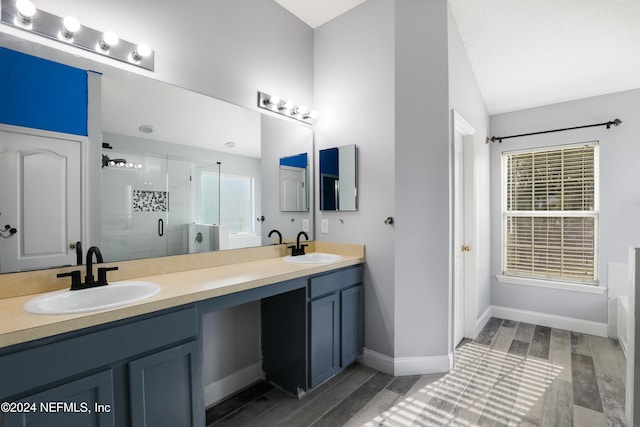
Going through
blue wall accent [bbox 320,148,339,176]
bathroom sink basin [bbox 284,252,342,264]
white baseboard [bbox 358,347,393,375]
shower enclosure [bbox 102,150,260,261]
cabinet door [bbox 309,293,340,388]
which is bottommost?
white baseboard [bbox 358,347,393,375]

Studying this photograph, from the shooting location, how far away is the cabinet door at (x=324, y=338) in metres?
1.99

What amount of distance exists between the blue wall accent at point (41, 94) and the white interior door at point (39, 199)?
8 centimetres

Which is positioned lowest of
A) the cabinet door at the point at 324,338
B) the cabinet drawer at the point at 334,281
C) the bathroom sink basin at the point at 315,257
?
the cabinet door at the point at 324,338

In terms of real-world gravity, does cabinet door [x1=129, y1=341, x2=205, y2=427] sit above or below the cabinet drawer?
below

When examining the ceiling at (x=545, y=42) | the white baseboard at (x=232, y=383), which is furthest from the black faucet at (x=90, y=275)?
the ceiling at (x=545, y=42)

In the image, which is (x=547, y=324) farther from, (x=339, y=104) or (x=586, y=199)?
(x=339, y=104)

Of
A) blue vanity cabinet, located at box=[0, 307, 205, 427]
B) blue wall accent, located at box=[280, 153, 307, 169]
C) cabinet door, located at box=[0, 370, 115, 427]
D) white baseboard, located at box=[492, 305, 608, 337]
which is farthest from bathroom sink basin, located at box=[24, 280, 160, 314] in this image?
white baseboard, located at box=[492, 305, 608, 337]

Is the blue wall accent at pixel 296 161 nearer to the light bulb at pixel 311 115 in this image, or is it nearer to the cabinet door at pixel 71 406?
the light bulb at pixel 311 115

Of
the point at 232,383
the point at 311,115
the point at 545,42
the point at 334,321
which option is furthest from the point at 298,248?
the point at 545,42

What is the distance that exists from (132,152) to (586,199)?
4.27 m

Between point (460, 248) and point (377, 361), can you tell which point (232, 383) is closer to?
point (377, 361)

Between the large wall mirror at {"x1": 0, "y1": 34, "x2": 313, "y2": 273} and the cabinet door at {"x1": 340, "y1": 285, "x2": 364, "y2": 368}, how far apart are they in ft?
2.56

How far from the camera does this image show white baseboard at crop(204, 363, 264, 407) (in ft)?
6.32

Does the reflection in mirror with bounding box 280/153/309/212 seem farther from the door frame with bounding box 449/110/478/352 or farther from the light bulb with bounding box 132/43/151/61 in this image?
the door frame with bounding box 449/110/478/352
